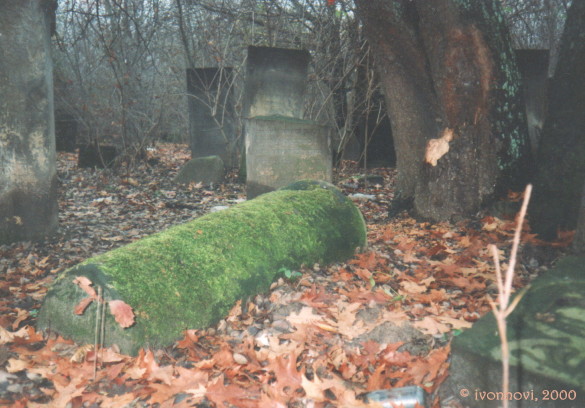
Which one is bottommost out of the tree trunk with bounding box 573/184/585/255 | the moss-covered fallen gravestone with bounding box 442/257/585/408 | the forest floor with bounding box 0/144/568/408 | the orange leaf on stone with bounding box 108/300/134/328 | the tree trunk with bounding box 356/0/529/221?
the forest floor with bounding box 0/144/568/408

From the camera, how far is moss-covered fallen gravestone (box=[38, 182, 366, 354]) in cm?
310

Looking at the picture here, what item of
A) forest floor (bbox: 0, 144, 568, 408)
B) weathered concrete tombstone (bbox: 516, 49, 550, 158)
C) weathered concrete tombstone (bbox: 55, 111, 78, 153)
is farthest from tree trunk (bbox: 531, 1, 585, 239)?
weathered concrete tombstone (bbox: 55, 111, 78, 153)

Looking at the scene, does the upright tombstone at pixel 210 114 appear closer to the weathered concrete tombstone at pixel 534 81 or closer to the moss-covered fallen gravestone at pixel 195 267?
the weathered concrete tombstone at pixel 534 81

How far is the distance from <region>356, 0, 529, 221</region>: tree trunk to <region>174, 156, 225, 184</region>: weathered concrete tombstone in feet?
14.5

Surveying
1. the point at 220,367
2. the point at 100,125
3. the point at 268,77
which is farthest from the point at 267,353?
the point at 100,125

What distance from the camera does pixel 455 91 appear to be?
5.29 meters

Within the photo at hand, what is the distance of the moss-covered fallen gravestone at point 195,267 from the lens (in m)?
3.10

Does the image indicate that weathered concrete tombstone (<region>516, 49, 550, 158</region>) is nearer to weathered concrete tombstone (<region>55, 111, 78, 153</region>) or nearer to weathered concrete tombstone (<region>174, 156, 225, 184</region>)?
weathered concrete tombstone (<region>174, 156, 225, 184</region>)

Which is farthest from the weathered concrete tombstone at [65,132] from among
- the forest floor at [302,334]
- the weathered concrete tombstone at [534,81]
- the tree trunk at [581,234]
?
the tree trunk at [581,234]

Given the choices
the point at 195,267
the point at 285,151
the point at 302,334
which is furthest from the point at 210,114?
the point at 302,334

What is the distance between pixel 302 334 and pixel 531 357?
1.42m

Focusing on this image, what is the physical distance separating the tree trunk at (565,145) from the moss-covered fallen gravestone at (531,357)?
2210mm

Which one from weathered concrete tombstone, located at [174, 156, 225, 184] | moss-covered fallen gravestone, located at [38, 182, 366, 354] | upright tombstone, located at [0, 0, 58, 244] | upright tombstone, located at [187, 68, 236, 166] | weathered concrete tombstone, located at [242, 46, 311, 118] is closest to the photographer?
moss-covered fallen gravestone, located at [38, 182, 366, 354]

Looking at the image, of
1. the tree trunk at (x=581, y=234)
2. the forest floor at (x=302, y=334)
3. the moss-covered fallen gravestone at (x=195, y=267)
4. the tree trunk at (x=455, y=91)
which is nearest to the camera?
the forest floor at (x=302, y=334)
